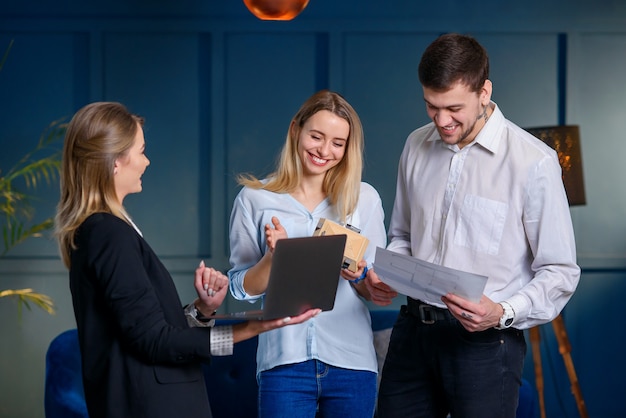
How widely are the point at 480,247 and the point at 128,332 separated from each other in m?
0.97

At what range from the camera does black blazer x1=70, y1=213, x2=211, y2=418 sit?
182cm

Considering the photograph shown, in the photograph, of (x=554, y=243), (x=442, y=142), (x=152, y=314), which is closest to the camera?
(x=152, y=314)

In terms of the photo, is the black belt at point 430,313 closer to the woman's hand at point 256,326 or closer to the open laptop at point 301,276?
the open laptop at point 301,276

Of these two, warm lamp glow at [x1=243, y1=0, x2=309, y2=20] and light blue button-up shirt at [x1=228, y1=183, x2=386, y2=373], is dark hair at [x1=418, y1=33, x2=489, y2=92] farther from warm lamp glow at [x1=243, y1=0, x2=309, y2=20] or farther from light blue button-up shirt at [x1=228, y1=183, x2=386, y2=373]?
warm lamp glow at [x1=243, y1=0, x2=309, y2=20]

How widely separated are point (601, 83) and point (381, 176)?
1400 mm

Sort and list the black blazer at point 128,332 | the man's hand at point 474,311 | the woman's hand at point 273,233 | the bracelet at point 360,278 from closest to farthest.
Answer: the black blazer at point 128,332 < the man's hand at point 474,311 < the woman's hand at point 273,233 < the bracelet at point 360,278

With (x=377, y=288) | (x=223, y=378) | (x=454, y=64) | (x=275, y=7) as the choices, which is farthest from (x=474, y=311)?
(x=223, y=378)

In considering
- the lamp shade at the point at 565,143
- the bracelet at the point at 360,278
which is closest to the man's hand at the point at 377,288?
the bracelet at the point at 360,278

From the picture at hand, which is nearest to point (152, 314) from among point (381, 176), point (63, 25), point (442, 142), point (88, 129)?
point (88, 129)

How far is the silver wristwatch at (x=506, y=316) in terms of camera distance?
213 centimetres

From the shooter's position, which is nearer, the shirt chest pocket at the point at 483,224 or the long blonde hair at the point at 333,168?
the shirt chest pocket at the point at 483,224

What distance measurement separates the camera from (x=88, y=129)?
1902 millimetres

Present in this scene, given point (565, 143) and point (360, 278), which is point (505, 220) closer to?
point (360, 278)

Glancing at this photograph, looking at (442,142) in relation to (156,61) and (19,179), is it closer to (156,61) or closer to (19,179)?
(156,61)
